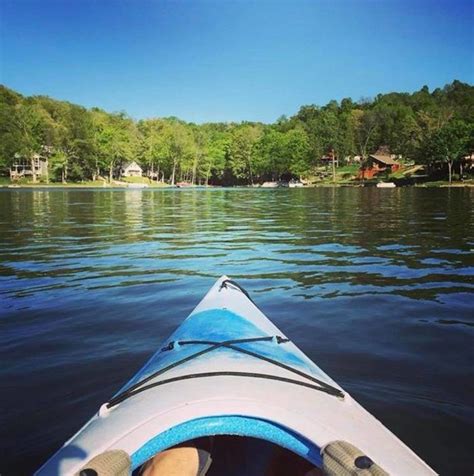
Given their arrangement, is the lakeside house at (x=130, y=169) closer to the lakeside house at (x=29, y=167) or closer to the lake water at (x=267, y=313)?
the lakeside house at (x=29, y=167)

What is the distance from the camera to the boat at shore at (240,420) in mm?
2301

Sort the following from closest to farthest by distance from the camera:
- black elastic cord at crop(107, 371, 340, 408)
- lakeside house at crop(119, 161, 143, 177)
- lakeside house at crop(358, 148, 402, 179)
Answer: black elastic cord at crop(107, 371, 340, 408), lakeside house at crop(358, 148, 402, 179), lakeside house at crop(119, 161, 143, 177)

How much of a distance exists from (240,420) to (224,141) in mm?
131074

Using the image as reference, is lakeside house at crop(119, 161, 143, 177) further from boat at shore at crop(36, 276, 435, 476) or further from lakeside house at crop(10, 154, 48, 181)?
boat at shore at crop(36, 276, 435, 476)

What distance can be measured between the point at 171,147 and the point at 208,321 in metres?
A: 116

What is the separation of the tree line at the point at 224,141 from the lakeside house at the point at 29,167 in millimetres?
2467

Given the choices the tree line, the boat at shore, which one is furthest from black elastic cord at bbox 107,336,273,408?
the tree line

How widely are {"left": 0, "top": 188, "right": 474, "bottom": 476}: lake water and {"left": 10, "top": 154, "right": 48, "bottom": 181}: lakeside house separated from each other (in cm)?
9203

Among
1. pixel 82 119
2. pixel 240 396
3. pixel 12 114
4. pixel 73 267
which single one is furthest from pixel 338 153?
pixel 240 396

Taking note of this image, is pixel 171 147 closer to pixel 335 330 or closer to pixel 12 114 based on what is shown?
pixel 12 114

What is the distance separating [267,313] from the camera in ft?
24.7

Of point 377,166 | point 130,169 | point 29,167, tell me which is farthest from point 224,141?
point 29,167

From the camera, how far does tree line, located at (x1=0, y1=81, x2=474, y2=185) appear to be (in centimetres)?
8968

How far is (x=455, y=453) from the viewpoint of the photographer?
3.71m
